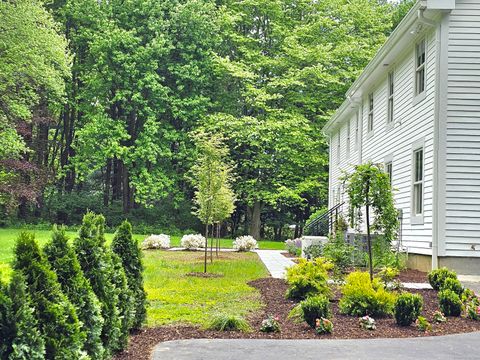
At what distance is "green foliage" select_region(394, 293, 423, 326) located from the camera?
6223 mm

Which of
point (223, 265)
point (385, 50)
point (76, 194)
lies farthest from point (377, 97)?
point (76, 194)

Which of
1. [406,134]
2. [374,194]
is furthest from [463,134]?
[374,194]

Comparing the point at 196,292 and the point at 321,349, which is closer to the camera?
the point at 321,349

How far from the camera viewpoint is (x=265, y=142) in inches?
1017

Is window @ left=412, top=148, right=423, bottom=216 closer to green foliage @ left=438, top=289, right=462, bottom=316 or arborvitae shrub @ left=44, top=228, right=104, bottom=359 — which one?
green foliage @ left=438, top=289, right=462, bottom=316

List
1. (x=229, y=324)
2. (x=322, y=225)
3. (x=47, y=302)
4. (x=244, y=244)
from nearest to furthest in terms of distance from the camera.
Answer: (x=47, y=302) → (x=229, y=324) → (x=322, y=225) → (x=244, y=244)

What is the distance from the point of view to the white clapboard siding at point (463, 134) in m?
10.2

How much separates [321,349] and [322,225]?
42.1 feet

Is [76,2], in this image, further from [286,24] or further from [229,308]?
[229,308]

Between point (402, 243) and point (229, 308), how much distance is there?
256 inches

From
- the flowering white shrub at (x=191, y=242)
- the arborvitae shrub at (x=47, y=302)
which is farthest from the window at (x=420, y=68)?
the flowering white shrub at (x=191, y=242)

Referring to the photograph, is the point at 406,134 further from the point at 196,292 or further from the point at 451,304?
the point at 196,292

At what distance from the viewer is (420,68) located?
1175 centimetres

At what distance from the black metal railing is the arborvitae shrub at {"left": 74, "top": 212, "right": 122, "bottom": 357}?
40.7ft
